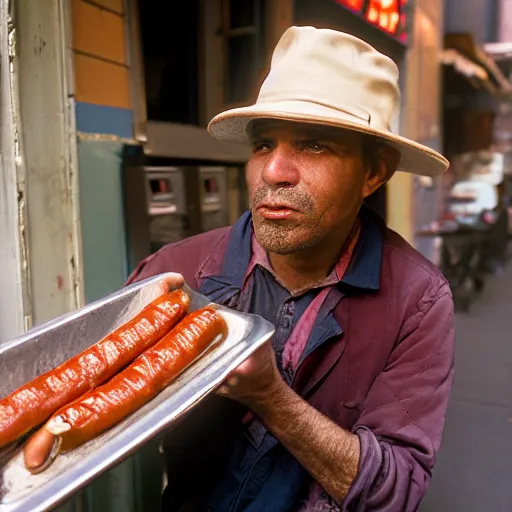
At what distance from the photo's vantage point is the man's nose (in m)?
1.66

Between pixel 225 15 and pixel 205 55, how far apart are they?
0.38 m

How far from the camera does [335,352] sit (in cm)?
171

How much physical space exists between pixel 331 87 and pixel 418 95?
20.7ft

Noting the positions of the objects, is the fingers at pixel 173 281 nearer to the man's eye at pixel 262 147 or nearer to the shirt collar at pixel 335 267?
the shirt collar at pixel 335 267

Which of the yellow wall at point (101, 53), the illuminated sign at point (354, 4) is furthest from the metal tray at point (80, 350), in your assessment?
the illuminated sign at point (354, 4)

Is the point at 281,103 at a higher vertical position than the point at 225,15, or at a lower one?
lower

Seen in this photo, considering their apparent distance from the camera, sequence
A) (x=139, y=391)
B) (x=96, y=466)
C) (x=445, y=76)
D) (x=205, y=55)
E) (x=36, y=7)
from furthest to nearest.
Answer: (x=445, y=76)
(x=205, y=55)
(x=36, y=7)
(x=139, y=391)
(x=96, y=466)

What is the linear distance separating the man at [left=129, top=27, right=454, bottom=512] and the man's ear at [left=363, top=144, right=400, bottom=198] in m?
0.05

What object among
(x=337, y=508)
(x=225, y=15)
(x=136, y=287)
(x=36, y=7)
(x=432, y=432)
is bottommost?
(x=337, y=508)

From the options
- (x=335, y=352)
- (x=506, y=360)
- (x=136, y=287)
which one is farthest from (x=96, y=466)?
(x=506, y=360)

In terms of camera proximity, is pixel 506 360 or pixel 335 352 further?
pixel 506 360

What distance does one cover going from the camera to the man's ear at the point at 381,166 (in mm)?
1945

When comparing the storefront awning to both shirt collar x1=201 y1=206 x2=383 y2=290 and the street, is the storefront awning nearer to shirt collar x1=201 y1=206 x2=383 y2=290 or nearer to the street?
the street

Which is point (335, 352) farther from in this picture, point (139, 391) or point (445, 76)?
point (445, 76)
